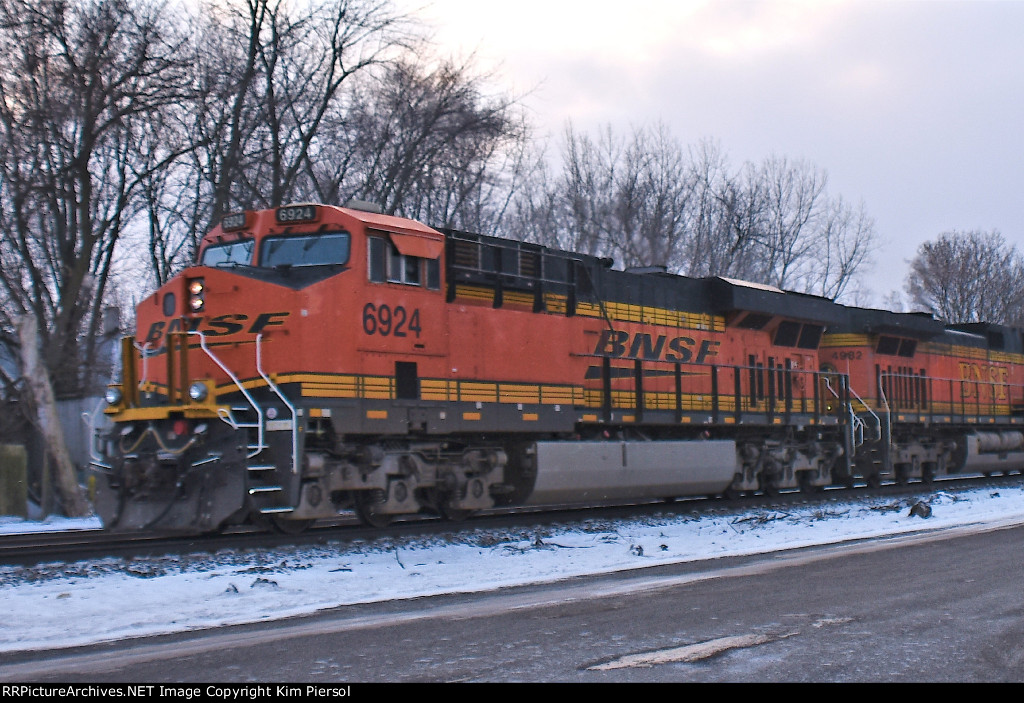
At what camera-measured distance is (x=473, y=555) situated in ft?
35.0

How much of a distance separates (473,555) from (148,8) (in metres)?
13.1

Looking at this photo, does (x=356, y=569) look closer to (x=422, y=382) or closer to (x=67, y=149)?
(x=422, y=382)

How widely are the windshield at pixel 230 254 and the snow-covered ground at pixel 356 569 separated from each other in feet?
11.1

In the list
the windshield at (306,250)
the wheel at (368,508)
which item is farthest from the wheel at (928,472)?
the windshield at (306,250)

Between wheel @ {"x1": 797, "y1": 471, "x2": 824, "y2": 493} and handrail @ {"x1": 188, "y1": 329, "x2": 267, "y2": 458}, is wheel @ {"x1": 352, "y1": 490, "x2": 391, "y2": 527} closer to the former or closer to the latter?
handrail @ {"x1": 188, "y1": 329, "x2": 267, "y2": 458}

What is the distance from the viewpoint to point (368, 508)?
12.1 meters

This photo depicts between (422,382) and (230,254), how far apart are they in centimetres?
264

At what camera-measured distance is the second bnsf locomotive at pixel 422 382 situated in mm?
10727

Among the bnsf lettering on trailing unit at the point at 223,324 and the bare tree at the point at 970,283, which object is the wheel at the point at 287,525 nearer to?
the bnsf lettering on trailing unit at the point at 223,324

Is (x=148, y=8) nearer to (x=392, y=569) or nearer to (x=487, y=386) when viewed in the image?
(x=487, y=386)

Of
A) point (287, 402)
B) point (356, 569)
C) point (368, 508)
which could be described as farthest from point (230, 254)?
point (356, 569)

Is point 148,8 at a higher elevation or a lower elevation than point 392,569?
higher

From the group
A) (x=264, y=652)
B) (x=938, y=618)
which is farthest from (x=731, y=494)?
(x=264, y=652)

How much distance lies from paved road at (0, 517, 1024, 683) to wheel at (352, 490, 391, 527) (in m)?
Answer: 3.80
